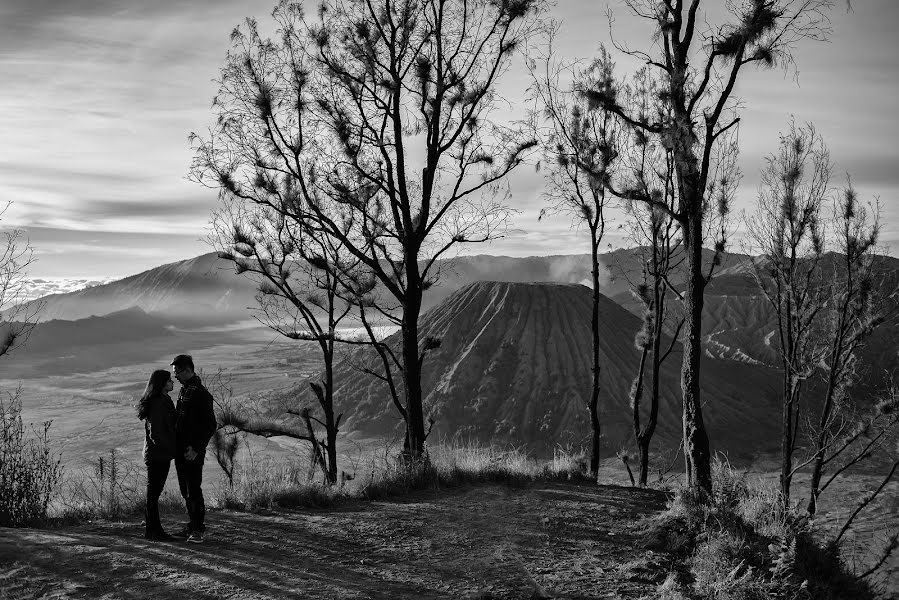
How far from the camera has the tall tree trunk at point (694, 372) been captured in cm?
831

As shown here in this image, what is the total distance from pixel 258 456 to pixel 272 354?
91.3 metres

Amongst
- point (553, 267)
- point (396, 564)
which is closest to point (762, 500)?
point (396, 564)

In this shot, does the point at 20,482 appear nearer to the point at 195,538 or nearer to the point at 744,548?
the point at 195,538

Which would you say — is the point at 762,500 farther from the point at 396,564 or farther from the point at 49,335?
the point at 49,335

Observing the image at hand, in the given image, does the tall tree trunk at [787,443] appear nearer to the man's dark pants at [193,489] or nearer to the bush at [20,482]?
the man's dark pants at [193,489]

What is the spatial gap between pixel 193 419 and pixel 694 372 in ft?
20.3

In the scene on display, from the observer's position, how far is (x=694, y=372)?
8.54 m

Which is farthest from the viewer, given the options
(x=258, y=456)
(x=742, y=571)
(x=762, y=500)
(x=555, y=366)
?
(x=555, y=366)

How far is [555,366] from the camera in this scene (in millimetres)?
60750

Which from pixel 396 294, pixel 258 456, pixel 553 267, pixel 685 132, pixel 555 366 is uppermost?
pixel 553 267

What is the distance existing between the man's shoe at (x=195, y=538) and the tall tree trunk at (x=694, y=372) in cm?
580

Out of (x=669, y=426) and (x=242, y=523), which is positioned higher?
(x=242, y=523)

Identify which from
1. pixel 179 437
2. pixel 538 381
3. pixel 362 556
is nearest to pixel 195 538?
pixel 179 437

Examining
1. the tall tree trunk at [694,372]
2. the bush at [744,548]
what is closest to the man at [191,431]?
the bush at [744,548]
